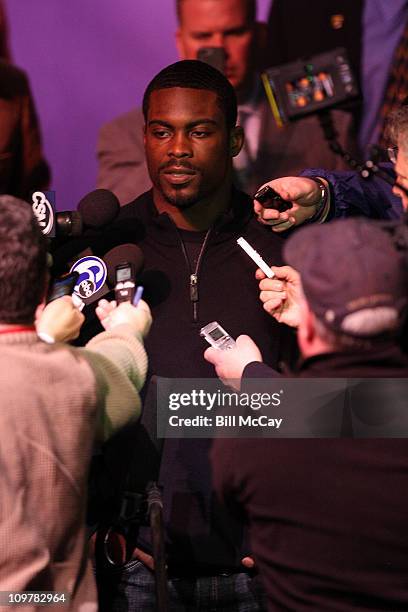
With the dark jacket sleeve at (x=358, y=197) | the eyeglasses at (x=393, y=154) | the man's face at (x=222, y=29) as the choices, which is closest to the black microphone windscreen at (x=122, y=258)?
the dark jacket sleeve at (x=358, y=197)

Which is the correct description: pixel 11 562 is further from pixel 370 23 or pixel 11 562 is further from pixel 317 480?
pixel 370 23

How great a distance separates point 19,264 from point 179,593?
993mm

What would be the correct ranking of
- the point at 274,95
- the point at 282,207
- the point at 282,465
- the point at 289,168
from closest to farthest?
the point at 282,465 → the point at 282,207 → the point at 274,95 → the point at 289,168

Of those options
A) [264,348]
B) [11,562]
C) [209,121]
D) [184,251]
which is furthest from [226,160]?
[11,562]

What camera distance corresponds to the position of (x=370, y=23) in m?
3.21

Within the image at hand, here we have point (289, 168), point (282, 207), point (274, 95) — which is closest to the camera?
point (282, 207)

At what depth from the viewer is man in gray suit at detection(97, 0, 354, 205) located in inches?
124

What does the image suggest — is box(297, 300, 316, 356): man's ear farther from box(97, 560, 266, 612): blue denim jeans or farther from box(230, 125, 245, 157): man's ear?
box(230, 125, 245, 157): man's ear

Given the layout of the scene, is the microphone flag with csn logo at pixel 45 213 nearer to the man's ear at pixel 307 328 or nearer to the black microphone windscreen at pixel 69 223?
the black microphone windscreen at pixel 69 223

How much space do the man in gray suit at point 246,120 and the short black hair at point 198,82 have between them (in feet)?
1.93

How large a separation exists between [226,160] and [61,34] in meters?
0.98

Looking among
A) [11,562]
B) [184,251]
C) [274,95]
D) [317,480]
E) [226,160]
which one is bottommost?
[11,562]

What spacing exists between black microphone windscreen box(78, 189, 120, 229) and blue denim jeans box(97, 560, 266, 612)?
0.81m

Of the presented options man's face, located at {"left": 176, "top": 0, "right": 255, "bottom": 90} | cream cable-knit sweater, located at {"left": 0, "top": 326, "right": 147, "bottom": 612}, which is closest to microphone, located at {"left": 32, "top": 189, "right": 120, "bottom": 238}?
cream cable-knit sweater, located at {"left": 0, "top": 326, "right": 147, "bottom": 612}
